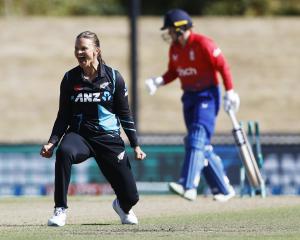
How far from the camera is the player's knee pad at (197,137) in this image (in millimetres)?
13273

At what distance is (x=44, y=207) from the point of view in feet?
42.5

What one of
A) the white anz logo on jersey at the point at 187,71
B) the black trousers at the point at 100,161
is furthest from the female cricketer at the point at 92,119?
the white anz logo on jersey at the point at 187,71

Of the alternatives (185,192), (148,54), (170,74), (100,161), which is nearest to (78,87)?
(100,161)

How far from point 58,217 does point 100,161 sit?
2.09ft

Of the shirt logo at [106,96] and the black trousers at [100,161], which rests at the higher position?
the shirt logo at [106,96]

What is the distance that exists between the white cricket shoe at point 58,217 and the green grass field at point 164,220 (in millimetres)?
82

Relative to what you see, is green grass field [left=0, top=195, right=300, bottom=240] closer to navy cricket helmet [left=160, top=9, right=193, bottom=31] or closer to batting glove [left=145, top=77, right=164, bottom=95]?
batting glove [left=145, top=77, right=164, bottom=95]

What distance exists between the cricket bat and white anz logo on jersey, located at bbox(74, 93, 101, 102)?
175 inches

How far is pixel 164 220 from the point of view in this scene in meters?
11.1

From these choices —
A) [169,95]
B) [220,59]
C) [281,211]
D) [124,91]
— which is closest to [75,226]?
[124,91]

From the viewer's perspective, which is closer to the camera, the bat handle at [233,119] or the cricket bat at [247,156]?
the bat handle at [233,119]

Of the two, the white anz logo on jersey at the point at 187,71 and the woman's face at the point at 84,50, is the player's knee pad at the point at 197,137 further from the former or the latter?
the woman's face at the point at 84,50

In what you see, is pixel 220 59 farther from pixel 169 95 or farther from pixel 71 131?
pixel 169 95

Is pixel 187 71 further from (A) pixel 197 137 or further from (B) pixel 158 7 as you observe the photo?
(B) pixel 158 7
